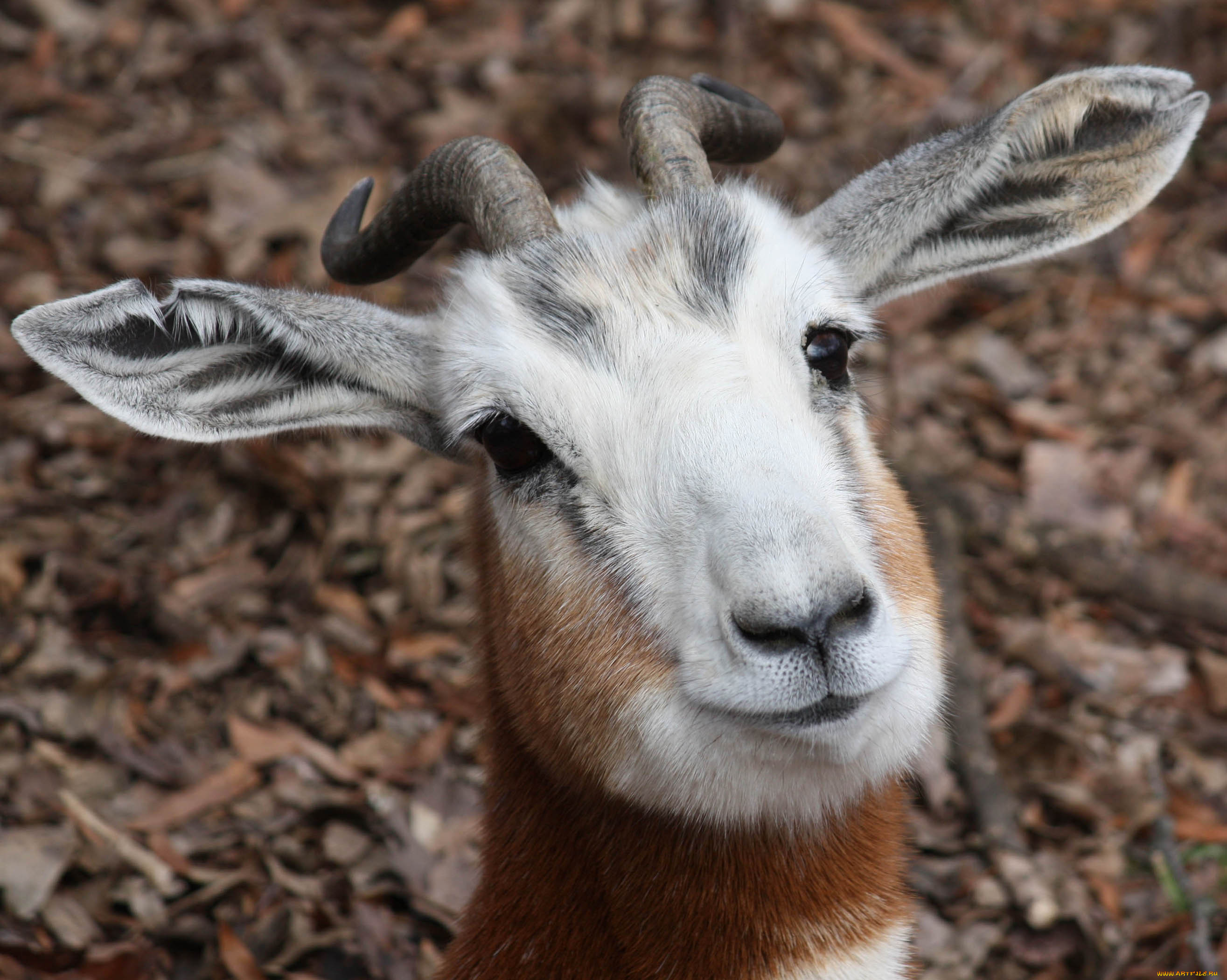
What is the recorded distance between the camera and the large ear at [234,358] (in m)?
3.41

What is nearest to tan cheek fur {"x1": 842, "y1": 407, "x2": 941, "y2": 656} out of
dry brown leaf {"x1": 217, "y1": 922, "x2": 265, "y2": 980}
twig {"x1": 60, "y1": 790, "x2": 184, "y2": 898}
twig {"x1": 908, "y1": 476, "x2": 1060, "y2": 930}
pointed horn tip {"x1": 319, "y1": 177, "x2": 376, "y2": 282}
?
twig {"x1": 908, "y1": 476, "x2": 1060, "y2": 930}

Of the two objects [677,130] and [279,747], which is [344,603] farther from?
[677,130]

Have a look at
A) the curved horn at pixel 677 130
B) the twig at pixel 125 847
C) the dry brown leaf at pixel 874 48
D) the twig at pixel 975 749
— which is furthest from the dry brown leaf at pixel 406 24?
the twig at pixel 125 847

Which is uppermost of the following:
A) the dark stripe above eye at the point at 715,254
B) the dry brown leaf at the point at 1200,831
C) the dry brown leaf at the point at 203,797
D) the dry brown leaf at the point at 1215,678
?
the dark stripe above eye at the point at 715,254

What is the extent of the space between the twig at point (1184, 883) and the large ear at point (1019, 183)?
8.47 ft

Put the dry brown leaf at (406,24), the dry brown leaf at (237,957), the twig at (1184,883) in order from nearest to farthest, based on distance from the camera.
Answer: the twig at (1184,883)
the dry brown leaf at (237,957)
the dry brown leaf at (406,24)

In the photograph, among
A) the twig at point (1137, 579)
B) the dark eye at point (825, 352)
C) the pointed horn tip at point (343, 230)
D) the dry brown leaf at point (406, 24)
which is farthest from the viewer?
the dry brown leaf at point (406, 24)

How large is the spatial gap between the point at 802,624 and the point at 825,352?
113 cm

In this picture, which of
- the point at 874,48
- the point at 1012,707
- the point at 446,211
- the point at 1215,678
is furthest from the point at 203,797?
the point at 874,48

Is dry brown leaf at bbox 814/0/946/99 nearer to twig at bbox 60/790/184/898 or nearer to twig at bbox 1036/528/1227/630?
twig at bbox 1036/528/1227/630

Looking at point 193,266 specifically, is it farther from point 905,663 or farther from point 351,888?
point 905,663

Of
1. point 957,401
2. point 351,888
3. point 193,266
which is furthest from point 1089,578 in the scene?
point 193,266

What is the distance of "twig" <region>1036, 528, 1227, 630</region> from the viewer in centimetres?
598

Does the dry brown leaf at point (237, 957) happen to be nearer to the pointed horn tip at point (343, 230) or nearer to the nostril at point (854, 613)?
the pointed horn tip at point (343, 230)
